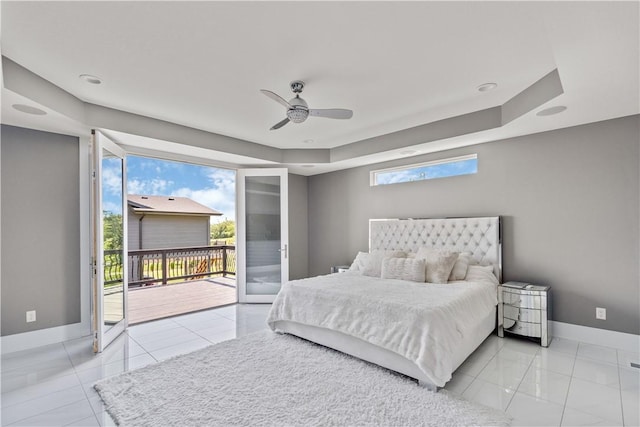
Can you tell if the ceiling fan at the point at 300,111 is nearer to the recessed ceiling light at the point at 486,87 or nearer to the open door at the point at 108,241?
the recessed ceiling light at the point at 486,87

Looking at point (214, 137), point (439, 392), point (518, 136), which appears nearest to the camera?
point (439, 392)

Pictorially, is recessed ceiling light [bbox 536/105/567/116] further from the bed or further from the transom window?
the bed

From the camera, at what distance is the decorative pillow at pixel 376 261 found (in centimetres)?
427

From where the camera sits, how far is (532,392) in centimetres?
249

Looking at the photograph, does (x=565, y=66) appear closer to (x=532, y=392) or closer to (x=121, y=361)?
(x=532, y=392)

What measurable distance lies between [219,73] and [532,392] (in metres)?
3.81

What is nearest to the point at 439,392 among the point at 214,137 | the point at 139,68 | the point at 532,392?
the point at 532,392

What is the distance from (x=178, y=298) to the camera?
19.7 feet

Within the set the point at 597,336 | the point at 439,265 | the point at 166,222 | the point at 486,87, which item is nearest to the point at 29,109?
the point at 486,87

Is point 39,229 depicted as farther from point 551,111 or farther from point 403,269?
point 551,111

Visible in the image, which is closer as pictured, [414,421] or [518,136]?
[414,421]

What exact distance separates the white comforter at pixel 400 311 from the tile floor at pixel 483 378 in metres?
0.42

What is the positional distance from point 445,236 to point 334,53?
3130 mm

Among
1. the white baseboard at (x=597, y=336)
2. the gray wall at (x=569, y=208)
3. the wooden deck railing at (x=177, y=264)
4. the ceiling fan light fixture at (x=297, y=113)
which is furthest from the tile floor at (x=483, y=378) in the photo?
the wooden deck railing at (x=177, y=264)
